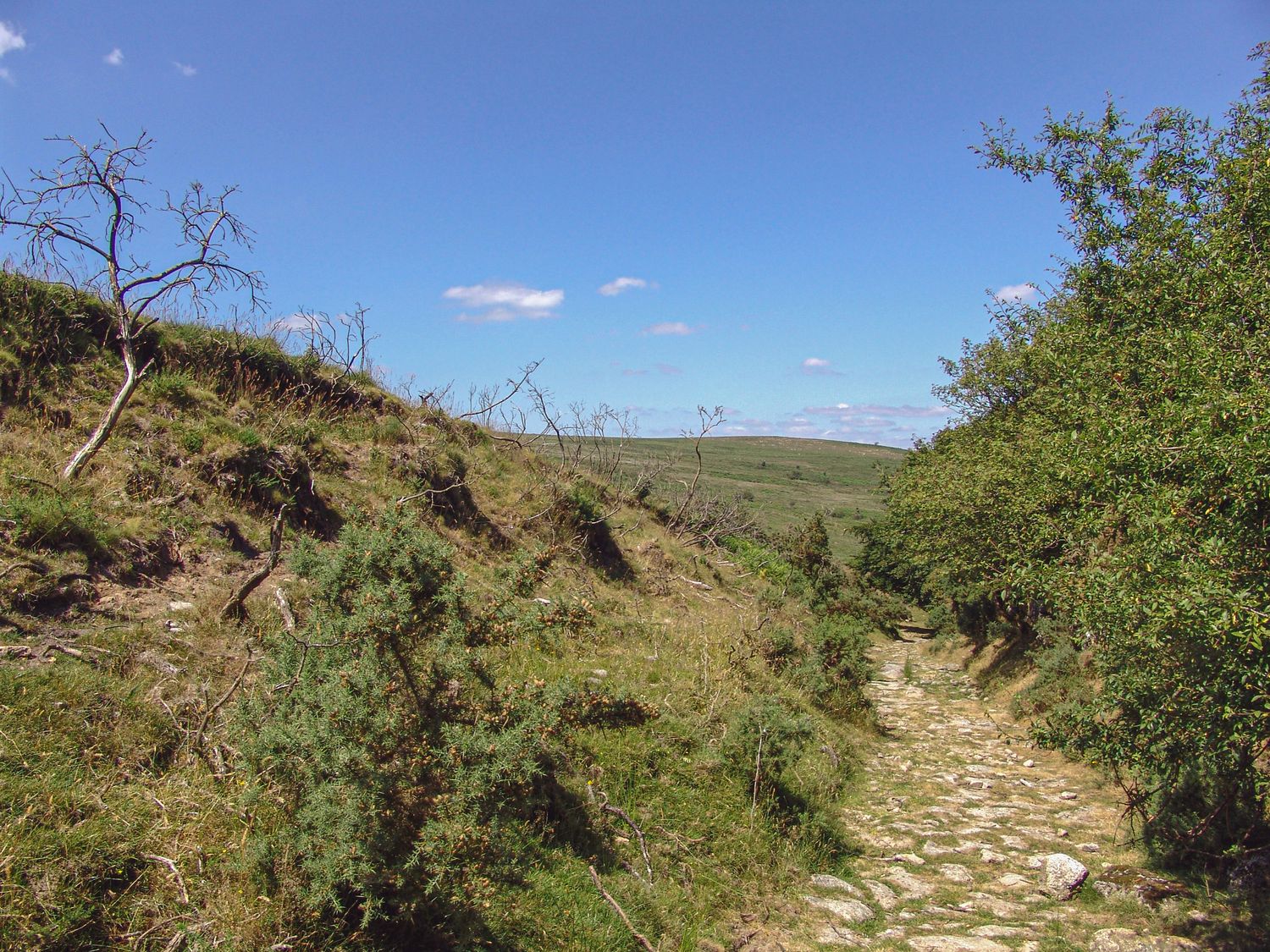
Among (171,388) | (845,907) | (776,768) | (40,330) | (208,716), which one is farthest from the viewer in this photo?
(171,388)

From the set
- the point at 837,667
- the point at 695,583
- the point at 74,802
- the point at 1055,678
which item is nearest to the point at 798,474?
the point at 695,583

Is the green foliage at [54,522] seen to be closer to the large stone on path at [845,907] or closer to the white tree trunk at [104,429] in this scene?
the white tree trunk at [104,429]

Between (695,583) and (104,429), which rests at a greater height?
(104,429)

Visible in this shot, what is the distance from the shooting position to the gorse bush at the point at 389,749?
3727 mm

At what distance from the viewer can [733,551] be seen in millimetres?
22312

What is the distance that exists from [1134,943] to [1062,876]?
116 centimetres

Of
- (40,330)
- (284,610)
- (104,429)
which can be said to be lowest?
(284,610)

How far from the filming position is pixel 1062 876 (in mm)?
6379

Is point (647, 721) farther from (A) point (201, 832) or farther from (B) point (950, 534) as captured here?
(B) point (950, 534)

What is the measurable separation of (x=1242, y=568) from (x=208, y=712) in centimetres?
713

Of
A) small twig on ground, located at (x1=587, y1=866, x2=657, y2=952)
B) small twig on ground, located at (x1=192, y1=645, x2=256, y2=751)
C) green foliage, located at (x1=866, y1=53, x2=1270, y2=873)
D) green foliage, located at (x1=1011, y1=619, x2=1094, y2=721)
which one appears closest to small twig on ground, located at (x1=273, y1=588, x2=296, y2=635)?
small twig on ground, located at (x1=192, y1=645, x2=256, y2=751)

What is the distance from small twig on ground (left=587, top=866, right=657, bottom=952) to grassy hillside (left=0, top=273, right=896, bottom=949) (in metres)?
0.06

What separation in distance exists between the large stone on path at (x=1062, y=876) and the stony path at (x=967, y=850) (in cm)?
8

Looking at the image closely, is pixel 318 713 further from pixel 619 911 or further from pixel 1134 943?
pixel 1134 943
